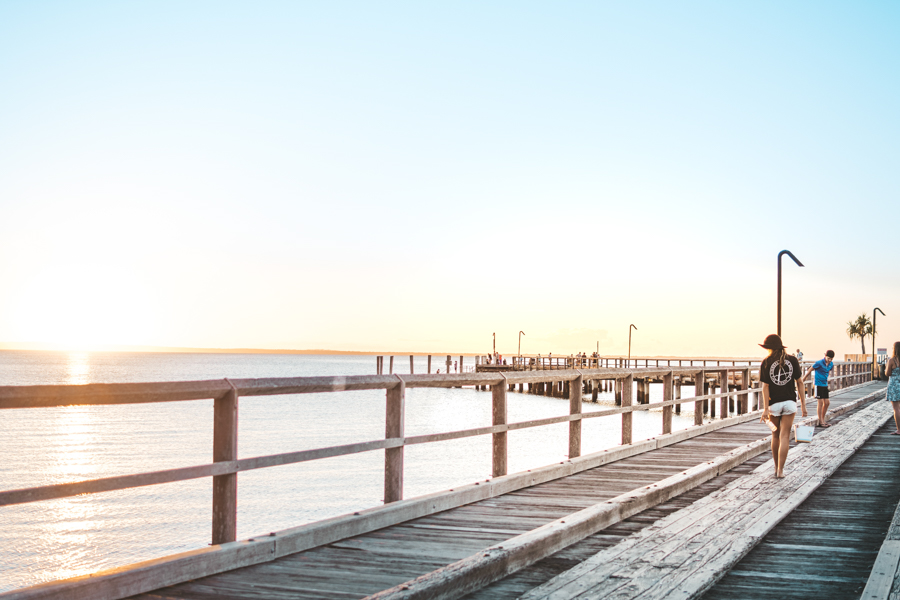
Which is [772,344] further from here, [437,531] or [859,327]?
[859,327]

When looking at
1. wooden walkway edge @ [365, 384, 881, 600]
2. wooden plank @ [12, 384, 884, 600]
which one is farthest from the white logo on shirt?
wooden plank @ [12, 384, 884, 600]

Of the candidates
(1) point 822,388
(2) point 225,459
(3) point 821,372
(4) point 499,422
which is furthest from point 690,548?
(3) point 821,372

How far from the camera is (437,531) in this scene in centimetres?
575

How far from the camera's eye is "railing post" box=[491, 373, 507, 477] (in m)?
7.54

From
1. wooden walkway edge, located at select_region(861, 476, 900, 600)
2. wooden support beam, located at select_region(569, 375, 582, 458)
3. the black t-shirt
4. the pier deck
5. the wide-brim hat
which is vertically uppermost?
the wide-brim hat

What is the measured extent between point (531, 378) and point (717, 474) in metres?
2.54

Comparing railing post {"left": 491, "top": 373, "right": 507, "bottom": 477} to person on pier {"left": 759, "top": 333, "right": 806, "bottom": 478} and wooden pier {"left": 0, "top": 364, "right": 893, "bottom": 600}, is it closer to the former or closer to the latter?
wooden pier {"left": 0, "top": 364, "right": 893, "bottom": 600}

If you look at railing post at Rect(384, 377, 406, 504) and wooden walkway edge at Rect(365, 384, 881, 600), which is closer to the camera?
wooden walkway edge at Rect(365, 384, 881, 600)

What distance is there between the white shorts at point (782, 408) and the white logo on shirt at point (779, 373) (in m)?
0.23

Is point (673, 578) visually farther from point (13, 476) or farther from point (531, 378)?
point (13, 476)

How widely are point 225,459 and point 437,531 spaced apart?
6.10 ft

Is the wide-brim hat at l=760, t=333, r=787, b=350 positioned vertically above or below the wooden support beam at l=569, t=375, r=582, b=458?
above

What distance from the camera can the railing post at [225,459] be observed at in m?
4.55

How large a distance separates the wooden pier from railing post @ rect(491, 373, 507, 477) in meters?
0.02
